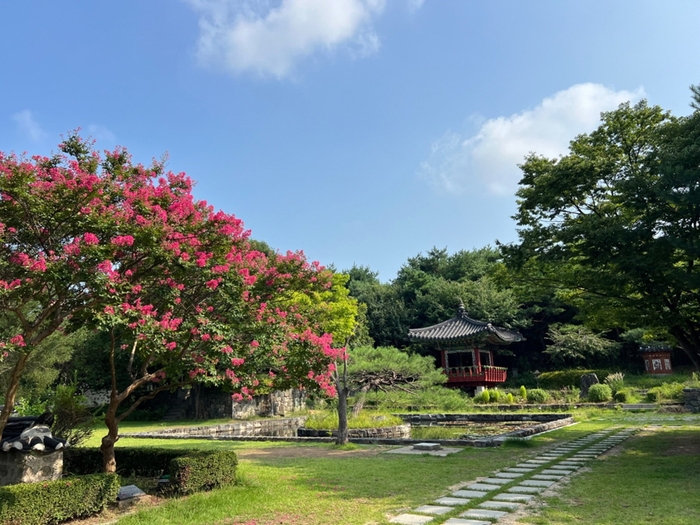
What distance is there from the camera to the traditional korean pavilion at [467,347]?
29.3 metres

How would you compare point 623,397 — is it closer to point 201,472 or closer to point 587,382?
point 587,382

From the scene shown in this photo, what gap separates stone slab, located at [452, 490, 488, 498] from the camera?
628 cm

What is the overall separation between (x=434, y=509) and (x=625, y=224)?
6807mm

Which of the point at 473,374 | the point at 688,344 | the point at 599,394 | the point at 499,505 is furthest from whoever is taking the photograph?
the point at 473,374

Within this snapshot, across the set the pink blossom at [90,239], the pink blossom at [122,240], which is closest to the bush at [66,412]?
the pink blossom at [122,240]

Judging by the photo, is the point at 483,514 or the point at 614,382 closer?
the point at 483,514

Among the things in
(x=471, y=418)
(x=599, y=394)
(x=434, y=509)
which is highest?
(x=599, y=394)

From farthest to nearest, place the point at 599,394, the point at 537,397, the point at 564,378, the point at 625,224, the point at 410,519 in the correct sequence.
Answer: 1. the point at 564,378
2. the point at 537,397
3. the point at 599,394
4. the point at 625,224
5. the point at 410,519

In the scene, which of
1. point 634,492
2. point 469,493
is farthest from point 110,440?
point 634,492

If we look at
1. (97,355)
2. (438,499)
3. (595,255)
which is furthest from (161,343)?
(97,355)

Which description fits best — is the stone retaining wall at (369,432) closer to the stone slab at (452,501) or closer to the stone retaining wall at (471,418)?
the stone retaining wall at (471,418)

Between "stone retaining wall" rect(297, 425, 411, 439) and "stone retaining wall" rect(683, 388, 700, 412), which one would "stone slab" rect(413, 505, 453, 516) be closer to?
"stone retaining wall" rect(297, 425, 411, 439)

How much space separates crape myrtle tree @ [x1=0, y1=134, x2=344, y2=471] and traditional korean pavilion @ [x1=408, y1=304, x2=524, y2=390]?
74.8ft

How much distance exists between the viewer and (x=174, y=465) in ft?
21.9
